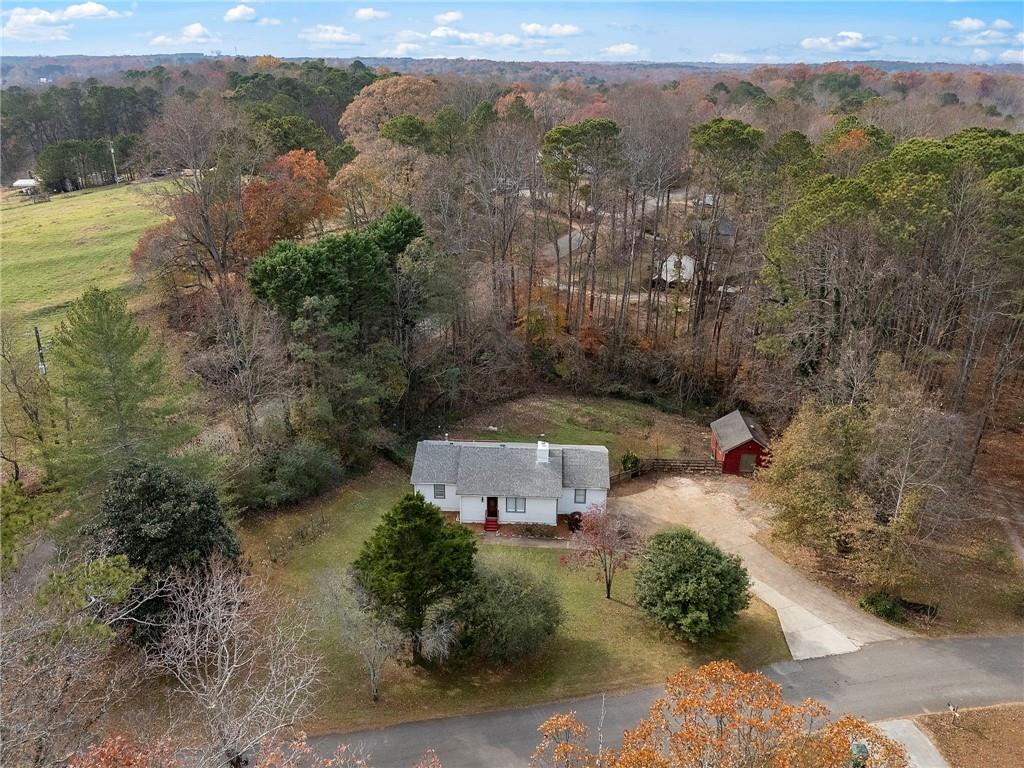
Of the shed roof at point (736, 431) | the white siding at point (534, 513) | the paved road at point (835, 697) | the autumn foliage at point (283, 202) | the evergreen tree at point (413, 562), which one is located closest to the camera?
the paved road at point (835, 697)

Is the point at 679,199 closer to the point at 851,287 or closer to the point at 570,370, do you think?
the point at 570,370

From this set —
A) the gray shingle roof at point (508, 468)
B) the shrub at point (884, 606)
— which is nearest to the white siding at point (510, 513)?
the gray shingle roof at point (508, 468)

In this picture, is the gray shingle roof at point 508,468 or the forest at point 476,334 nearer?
the forest at point 476,334

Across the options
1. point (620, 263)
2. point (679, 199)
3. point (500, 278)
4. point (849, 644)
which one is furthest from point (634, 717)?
point (679, 199)

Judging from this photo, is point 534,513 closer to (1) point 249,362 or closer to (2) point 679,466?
(2) point 679,466

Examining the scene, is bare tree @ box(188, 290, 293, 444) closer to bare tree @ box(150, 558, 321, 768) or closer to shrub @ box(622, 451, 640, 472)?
bare tree @ box(150, 558, 321, 768)

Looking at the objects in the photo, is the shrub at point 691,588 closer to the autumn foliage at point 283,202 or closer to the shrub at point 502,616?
the shrub at point 502,616
